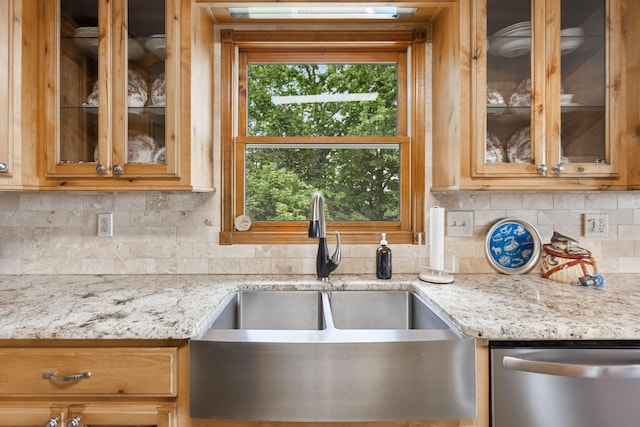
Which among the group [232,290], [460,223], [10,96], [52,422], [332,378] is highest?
[10,96]

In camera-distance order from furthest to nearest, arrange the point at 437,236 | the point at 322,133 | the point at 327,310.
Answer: the point at 322,133, the point at 437,236, the point at 327,310

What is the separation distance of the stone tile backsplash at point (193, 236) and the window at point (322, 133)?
17 centimetres

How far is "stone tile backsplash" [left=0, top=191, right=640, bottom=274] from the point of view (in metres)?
1.69

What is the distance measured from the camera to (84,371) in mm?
933

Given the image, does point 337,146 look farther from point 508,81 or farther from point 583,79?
point 583,79

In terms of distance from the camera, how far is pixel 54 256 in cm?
169

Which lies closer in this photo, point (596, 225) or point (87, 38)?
point (87, 38)

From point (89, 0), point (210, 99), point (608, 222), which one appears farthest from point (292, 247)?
point (608, 222)

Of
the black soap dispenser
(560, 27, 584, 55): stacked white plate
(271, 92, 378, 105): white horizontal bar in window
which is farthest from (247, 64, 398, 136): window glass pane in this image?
(560, 27, 584, 55): stacked white plate

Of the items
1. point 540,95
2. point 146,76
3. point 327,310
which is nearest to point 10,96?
point 146,76

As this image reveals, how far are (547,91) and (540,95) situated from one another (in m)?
0.03

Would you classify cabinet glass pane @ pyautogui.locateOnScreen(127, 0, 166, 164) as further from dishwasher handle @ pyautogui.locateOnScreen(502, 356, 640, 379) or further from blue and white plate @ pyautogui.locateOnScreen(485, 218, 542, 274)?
blue and white plate @ pyautogui.locateOnScreen(485, 218, 542, 274)

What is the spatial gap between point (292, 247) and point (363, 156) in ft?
1.99

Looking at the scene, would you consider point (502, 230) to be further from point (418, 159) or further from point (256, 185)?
point (256, 185)
